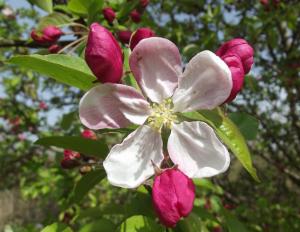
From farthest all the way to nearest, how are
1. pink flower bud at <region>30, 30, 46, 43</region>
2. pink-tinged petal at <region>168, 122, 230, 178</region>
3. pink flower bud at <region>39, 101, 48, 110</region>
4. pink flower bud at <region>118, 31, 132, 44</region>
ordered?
pink flower bud at <region>39, 101, 48, 110</region> → pink flower bud at <region>30, 30, 46, 43</region> → pink flower bud at <region>118, 31, 132, 44</region> → pink-tinged petal at <region>168, 122, 230, 178</region>

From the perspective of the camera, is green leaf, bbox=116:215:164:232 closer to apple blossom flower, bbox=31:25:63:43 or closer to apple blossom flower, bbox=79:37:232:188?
apple blossom flower, bbox=79:37:232:188

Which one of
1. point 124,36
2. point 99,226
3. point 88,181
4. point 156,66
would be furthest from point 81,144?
point 124,36

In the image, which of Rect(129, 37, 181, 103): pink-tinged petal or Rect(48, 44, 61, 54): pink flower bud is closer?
Rect(129, 37, 181, 103): pink-tinged petal

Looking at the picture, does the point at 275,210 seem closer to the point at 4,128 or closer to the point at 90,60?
the point at 90,60

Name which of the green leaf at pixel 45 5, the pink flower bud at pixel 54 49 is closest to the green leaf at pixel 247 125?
the pink flower bud at pixel 54 49

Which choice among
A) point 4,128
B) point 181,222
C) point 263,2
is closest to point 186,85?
point 181,222

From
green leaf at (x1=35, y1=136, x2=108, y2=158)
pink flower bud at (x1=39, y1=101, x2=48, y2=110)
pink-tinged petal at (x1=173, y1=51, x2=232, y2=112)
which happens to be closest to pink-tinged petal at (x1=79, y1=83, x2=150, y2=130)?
pink-tinged petal at (x1=173, y1=51, x2=232, y2=112)
